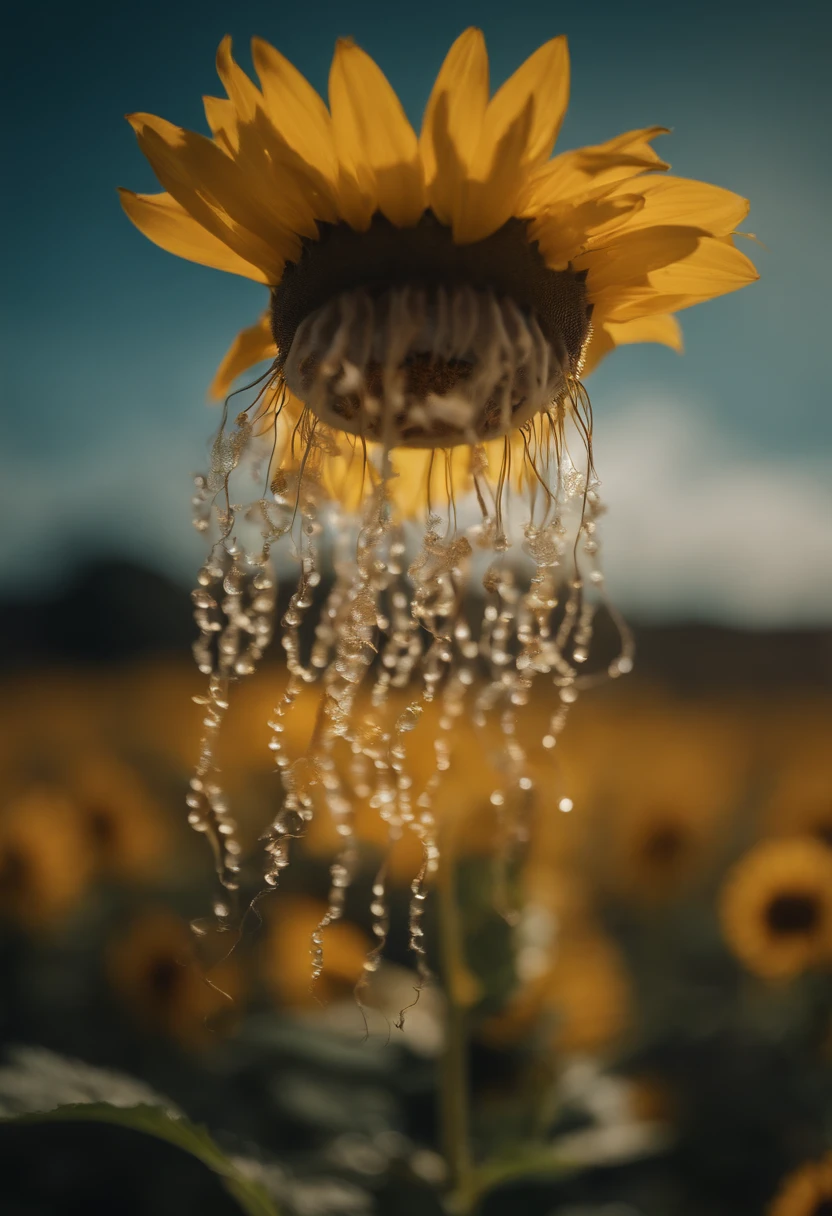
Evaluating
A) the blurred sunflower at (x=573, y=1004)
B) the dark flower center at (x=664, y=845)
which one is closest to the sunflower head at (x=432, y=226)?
the blurred sunflower at (x=573, y=1004)

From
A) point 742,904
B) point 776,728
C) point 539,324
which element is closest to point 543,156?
point 539,324

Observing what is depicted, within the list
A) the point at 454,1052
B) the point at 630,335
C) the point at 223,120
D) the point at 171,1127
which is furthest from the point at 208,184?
the point at 454,1052

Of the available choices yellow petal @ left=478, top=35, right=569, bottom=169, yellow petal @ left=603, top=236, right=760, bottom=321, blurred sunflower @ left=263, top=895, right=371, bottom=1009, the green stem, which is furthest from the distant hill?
yellow petal @ left=478, top=35, right=569, bottom=169

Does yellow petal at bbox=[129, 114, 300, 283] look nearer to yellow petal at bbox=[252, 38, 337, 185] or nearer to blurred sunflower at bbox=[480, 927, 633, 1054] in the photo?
yellow petal at bbox=[252, 38, 337, 185]

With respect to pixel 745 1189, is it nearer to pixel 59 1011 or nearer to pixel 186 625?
pixel 59 1011

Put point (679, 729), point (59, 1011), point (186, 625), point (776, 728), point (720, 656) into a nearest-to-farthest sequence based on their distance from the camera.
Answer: point (59, 1011)
point (679, 729)
point (776, 728)
point (720, 656)
point (186, 625)

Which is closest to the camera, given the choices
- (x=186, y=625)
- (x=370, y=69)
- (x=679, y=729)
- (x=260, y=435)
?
(x=370, y=69)

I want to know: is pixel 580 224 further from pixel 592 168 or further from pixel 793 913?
pixel 793 913

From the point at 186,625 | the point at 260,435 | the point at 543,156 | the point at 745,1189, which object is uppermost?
the point at 543,156
